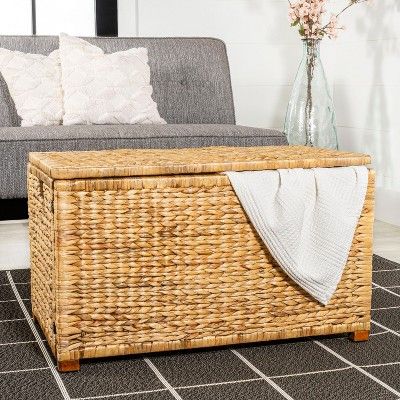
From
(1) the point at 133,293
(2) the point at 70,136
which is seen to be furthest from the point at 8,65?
(1) the point at 133,293

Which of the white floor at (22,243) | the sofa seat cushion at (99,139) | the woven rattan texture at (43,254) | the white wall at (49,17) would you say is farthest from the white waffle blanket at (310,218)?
the white wall at (49,17)

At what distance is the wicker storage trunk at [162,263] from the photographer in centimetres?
165

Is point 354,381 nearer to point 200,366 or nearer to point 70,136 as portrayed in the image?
point 200,366

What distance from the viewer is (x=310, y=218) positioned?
5.92 ft

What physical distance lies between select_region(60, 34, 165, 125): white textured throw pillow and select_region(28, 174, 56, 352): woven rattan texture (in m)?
1.35

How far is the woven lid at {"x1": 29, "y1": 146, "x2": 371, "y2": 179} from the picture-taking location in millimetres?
1643

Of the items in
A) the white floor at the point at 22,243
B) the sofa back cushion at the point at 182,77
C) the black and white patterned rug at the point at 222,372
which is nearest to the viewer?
the black and white patterned rug at the point at 222,372

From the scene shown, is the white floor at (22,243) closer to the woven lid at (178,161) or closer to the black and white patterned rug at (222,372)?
the black and white patterned rug at (222,372)

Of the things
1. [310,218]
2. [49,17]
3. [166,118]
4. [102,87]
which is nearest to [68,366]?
[310,218]

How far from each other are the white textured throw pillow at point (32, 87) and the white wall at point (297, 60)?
2.88ft

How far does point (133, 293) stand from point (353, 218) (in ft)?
1.73

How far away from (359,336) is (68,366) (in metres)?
0.69

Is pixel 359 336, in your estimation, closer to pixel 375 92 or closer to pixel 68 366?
pixel 68 366

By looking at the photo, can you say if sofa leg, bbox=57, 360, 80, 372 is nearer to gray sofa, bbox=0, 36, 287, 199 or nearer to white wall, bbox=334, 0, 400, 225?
gray sofa, bbox=0, 36, 287, 199
